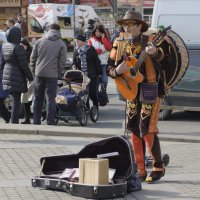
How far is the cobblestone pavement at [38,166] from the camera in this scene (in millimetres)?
7688

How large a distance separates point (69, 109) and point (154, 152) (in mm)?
5248

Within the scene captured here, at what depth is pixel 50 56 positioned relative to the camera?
12.8 m

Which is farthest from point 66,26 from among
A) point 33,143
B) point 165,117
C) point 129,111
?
point 129,111

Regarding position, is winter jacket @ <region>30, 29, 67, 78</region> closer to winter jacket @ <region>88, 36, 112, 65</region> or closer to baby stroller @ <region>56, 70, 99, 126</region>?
baby stroller @ <region>56, 70, 99, 126</region>

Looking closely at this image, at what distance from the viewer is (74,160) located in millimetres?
8141

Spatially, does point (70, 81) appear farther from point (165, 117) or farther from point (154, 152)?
point (154, 152)

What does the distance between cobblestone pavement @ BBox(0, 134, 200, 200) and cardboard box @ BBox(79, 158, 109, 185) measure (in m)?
0.26

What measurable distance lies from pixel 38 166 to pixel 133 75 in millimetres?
1918

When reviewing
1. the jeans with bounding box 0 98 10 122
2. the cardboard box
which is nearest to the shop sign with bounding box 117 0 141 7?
the jeans with bounding box 0 98 10 122

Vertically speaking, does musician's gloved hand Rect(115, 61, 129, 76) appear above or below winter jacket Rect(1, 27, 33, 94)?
above

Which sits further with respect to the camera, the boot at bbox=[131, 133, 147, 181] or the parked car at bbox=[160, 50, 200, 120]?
the parked car at bbox=[160, 50, 200, 120]

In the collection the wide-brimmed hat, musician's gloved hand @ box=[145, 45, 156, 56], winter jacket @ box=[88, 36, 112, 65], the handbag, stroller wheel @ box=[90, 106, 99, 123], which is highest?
the wide-brimmed hat

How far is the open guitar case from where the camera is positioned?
7.37 meters

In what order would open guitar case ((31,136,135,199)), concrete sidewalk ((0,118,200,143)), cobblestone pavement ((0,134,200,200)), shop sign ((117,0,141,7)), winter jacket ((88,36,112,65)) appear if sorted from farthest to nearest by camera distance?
shop sign ((117,0,141,7)), winter jacket ((88,36,112,65)), concrete sidewalk ((0,118,200,143)), cobblestone pavement ((0,134,200,200)), open guitar case ((31,136,135,199))
